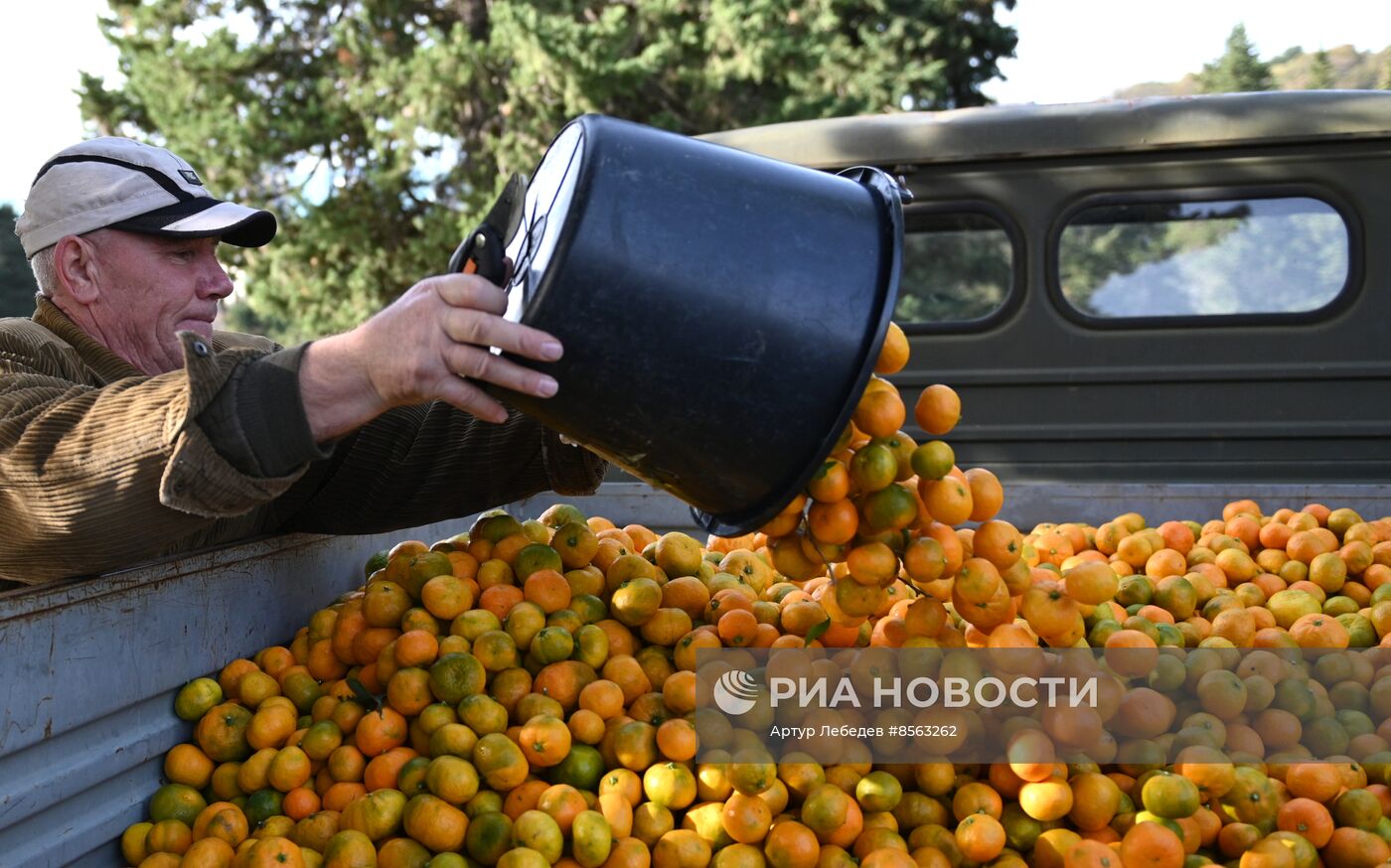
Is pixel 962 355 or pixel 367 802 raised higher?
pixel 962 355

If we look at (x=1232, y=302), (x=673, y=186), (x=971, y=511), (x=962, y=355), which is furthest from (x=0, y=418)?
(x=1232, y=302)

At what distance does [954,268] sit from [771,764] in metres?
3.43

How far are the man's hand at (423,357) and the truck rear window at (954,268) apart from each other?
129 inches

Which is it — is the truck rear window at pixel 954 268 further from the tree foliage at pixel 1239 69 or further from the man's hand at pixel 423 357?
the tree foliage at pixel 1239 69

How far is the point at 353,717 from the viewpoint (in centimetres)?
214

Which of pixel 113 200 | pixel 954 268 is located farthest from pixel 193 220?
pixel 954 268

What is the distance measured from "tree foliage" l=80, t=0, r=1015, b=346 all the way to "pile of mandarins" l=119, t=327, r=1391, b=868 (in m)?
9.49

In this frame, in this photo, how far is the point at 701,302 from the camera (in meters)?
1.72

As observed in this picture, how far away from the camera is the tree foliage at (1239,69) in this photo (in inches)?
1011

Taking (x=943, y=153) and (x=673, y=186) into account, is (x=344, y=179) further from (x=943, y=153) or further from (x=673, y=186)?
(x=673, y=186)

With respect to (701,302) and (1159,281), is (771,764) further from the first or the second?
(1159,281)

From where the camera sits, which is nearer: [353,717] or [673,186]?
[673,186]

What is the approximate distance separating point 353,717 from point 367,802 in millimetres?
255

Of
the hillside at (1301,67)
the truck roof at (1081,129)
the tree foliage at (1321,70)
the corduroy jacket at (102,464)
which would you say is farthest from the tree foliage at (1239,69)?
the corduroy jacket at (102,464)
